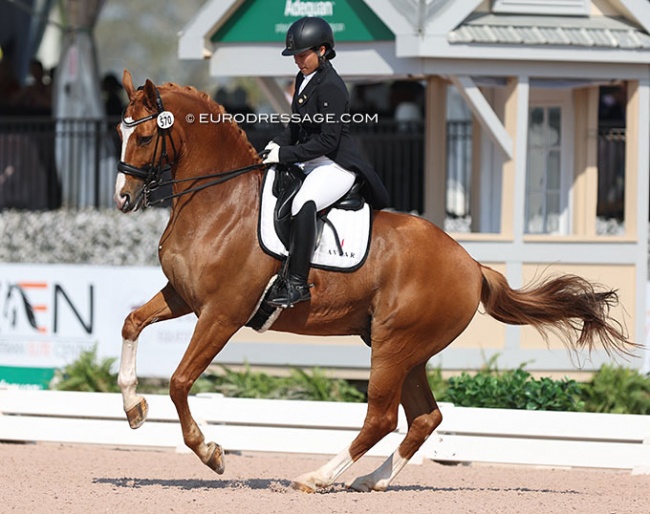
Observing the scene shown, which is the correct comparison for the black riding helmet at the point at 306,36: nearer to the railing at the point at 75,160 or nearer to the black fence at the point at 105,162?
the black fence at the point at 105,162

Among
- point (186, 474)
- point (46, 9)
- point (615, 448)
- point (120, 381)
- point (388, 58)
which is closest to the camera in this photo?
point (120, 381)

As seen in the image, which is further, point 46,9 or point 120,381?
point 46,9

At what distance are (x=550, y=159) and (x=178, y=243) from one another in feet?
23.1

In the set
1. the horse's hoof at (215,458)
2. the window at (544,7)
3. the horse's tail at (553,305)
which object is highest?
the window at (544,7)

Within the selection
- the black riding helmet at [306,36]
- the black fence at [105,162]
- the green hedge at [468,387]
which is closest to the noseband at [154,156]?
the black riding helmet at [306,36]

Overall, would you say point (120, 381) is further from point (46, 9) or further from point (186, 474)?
point (46, 9)

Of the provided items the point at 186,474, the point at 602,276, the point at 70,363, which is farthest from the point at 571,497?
the point at 70,363

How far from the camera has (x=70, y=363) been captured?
1339 centimetres

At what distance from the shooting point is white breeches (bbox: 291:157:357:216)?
783 centimetres

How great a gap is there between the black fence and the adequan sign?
10.5ft

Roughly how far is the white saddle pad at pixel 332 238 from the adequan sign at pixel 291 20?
471 cm

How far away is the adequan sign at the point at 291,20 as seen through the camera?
12.5 m

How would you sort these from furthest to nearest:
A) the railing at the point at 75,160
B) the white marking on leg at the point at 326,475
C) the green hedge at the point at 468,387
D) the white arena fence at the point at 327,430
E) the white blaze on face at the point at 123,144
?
the railing at the point at 75,160 < the green hedge at the point at 468,387 < the white arena fence at the point at 327,430 < the white marking on leg at the point at 326,475 < the white blaze on face at the point at 123,144

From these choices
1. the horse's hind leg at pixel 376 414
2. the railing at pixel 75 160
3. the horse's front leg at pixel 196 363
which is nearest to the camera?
the horse's front leg at pixel 196 363
